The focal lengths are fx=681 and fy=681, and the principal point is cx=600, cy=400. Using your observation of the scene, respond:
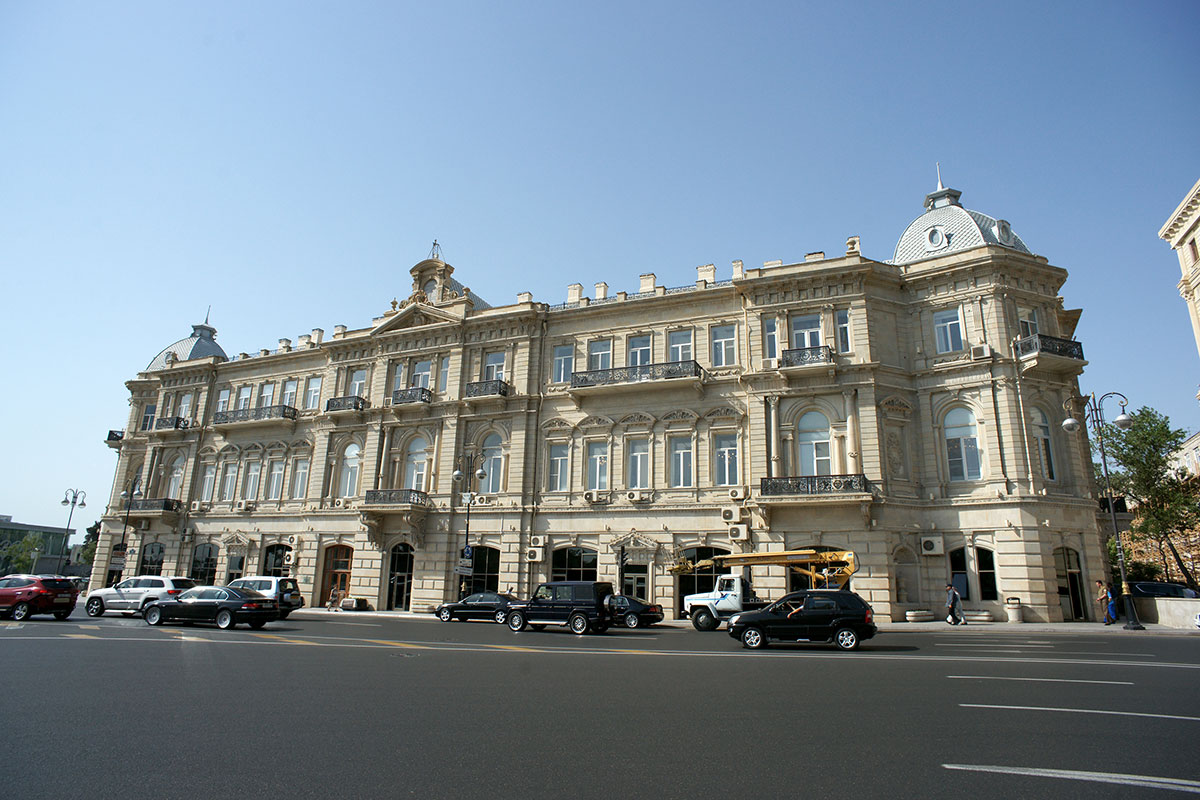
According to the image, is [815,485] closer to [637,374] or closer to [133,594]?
[637,374]

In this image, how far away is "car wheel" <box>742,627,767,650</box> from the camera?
697 inches

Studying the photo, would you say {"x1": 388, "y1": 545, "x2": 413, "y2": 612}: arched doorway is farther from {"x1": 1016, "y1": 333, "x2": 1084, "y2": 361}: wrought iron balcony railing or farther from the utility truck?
{"x1": 1016, "y1": 333, "x2": 1084, "y2": 361}: wrought iron balcony railing

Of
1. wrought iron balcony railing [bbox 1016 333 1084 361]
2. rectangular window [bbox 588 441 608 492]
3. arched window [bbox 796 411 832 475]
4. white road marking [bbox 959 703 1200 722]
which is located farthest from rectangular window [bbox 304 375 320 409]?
white road marking [bbox 959 703 1200 722]

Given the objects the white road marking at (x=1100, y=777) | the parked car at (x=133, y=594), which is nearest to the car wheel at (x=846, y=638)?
the white road marking at (x=1100, y=777)

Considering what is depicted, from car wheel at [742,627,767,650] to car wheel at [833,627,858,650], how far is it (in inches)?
70.8

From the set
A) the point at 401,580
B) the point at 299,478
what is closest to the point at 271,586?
the point at 401,580

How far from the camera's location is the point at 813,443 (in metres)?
29.9

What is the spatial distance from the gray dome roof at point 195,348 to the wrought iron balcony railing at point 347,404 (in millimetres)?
16453

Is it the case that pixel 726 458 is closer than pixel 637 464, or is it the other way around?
pixel 726 458

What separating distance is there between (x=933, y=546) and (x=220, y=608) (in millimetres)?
26829

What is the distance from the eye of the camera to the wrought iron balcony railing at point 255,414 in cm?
4159

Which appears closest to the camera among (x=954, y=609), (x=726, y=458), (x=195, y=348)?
(x=954, y=609)

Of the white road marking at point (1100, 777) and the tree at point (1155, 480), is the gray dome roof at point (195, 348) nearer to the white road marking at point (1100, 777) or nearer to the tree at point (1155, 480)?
the white road marking at point (1100, 777)


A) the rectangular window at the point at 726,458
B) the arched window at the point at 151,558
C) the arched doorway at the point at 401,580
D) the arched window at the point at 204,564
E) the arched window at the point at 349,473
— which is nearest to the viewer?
the rectangular window at the point at 726,458
